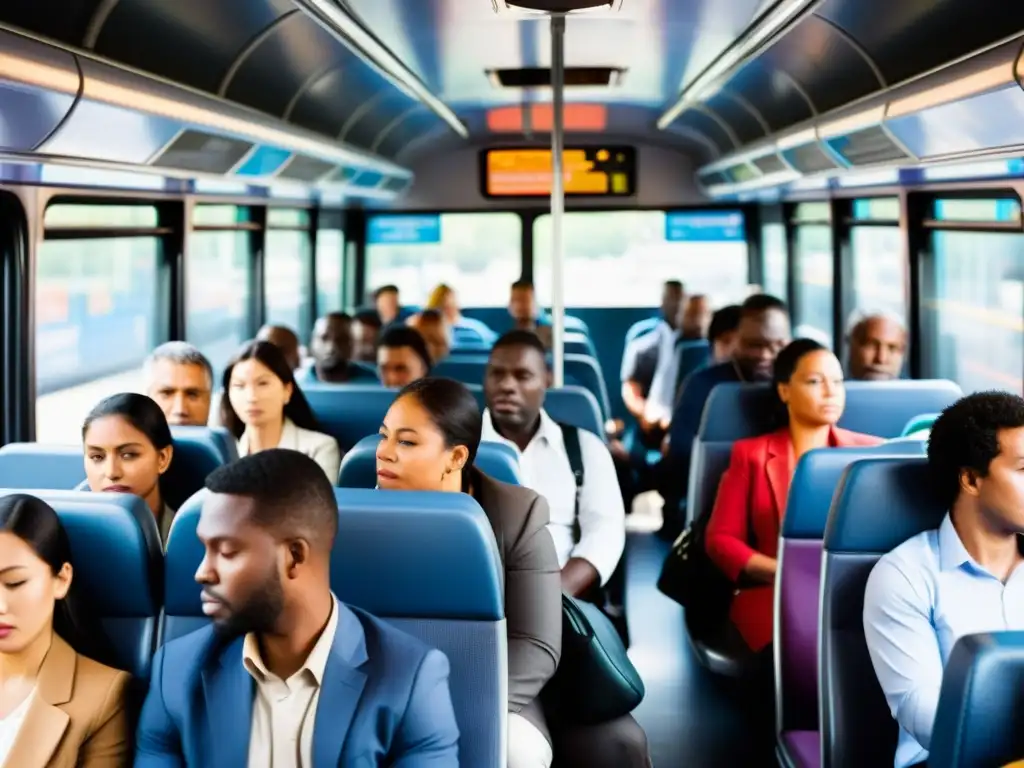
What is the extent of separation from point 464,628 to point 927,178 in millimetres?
→ 4498

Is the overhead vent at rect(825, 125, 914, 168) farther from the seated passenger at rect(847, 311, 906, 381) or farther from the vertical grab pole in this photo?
the vertical grab pole

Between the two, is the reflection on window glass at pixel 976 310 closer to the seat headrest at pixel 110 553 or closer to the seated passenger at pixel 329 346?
the seated passenger at pixel 329 346

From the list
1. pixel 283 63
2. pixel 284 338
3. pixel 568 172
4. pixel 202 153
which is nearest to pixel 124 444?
pixel 202 153

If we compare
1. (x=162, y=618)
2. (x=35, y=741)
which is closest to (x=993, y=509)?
(x=162, y=618)

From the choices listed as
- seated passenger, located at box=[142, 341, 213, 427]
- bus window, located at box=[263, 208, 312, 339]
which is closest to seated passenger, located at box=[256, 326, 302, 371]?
bus window, located at box=[263, 208, 312, 339]

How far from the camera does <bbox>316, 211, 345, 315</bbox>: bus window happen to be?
11125mm

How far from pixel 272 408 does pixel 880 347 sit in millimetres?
2756

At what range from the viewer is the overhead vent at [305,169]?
718 centimetres

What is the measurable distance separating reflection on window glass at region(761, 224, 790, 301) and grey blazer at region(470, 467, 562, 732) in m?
8.33

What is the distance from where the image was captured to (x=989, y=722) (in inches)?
78.8

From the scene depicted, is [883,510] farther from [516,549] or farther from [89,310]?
[89,310]

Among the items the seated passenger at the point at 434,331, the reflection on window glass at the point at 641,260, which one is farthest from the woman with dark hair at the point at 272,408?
the reflection on window glass at the point at 641,260

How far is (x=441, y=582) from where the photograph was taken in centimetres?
259

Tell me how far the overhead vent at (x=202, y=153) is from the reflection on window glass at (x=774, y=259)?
628 centimetres
